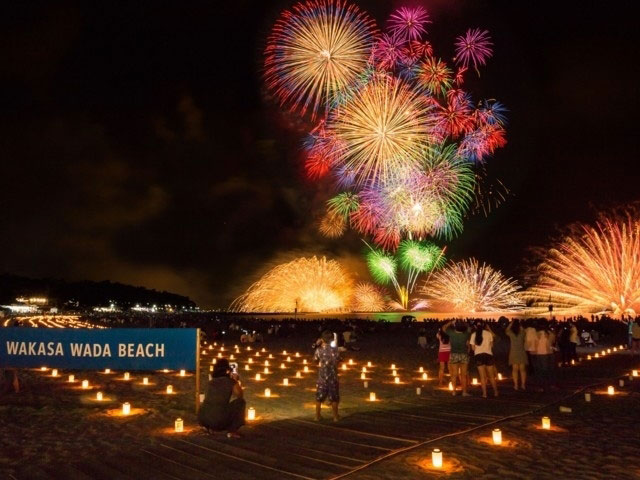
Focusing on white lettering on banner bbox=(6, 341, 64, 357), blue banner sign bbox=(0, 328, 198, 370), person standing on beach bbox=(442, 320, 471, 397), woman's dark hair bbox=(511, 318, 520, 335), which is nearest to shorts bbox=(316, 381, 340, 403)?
blue banner sign bbox=(0, 328, 198, 370)

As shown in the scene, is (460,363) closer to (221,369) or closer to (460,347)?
(460,347)

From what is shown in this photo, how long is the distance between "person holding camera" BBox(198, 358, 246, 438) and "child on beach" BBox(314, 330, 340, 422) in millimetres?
1564

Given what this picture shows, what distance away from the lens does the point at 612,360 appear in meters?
21.0

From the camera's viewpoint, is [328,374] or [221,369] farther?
[328,374]

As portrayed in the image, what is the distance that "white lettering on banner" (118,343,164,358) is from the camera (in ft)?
32.0

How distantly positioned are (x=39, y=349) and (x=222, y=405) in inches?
169

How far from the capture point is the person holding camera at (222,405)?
8117 millimetres

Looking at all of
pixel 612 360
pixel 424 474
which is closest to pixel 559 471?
pixel 424 474

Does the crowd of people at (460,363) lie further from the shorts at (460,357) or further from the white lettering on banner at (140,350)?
the white lettering on banner at (140,350)

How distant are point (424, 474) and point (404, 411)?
410 centimetres

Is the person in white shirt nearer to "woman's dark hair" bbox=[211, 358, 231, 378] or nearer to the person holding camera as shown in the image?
the person holding camera

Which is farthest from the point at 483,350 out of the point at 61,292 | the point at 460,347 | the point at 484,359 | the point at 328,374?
the point at 61,292

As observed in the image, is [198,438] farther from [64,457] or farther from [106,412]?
[106,412]

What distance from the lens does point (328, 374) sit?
30.8 ft
